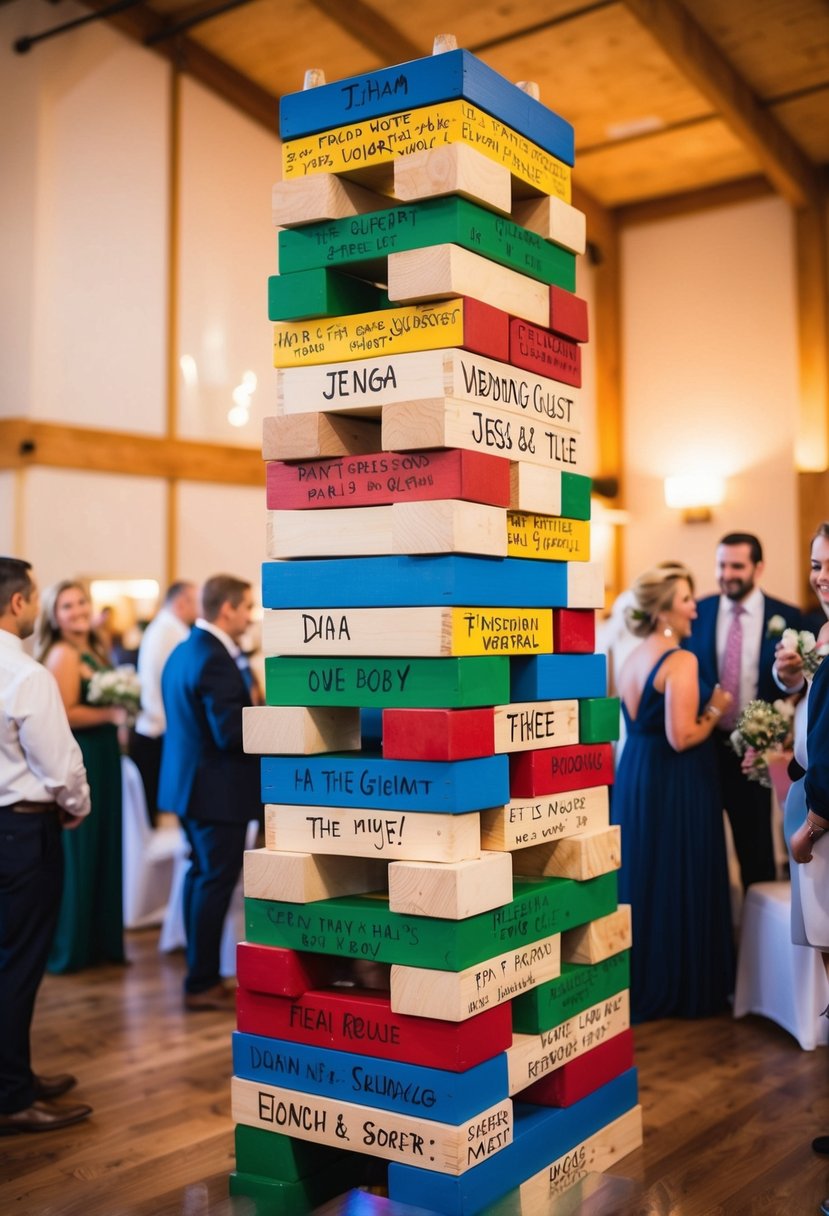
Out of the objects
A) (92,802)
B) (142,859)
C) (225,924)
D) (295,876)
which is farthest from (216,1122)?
(142,859)

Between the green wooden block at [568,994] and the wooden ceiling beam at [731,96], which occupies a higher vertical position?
the wooden ceiling beam at [731,96]

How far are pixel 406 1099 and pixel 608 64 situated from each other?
7695 mm

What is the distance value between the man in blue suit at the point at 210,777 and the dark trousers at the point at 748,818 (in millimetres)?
2017

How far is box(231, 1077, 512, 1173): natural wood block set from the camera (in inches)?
102

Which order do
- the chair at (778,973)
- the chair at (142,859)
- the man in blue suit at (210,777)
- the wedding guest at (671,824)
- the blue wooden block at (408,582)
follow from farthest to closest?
the chair at (142,859) → the man in blue suit at (210,777) → the wedding guest at (671,824) → the chair at (778,973) → the blue wooden block at (408,582)

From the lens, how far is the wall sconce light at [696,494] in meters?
10.5

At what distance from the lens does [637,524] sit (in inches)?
440

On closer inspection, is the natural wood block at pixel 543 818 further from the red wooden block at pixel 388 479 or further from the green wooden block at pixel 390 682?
the red wooden block at pixel 388 479

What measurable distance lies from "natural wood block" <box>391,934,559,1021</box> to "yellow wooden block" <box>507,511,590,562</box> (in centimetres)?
96

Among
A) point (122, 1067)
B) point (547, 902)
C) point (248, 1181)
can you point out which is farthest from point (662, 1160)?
point (122, 1067)

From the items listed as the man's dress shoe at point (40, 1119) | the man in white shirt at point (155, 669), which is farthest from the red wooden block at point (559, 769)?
the man in white shirt at point (155, 669)

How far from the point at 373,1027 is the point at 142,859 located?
375cm

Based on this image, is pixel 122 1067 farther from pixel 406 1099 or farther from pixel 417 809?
pixel 417 809

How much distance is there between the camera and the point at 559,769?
9.95ft
